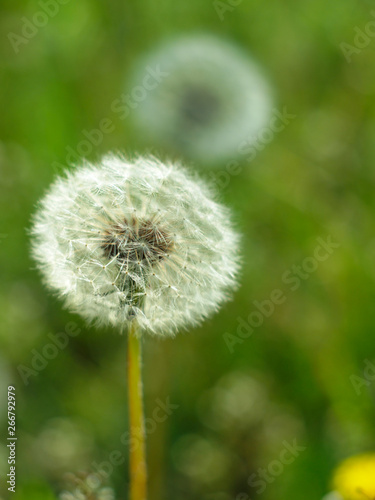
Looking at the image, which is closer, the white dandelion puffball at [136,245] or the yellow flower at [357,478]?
the white dandelion puffball at [136,245]

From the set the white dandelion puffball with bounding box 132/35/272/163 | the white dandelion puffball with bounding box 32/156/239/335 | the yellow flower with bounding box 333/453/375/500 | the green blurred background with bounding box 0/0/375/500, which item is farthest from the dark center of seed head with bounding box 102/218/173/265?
A: the white dandelion puffball with bounding box 132/35/272/163

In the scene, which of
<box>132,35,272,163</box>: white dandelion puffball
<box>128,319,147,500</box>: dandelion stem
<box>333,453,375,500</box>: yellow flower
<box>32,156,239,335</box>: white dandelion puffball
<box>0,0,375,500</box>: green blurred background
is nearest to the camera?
<box>128,319,147,500</box>: dandelion stem

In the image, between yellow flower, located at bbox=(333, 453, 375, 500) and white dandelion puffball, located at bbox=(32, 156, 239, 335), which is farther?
yellow flower, located at bbox=(333, 453, 375, 500)

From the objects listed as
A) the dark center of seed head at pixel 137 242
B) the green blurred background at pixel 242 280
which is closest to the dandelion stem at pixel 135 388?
the dark center of seed head at pixel 137 242

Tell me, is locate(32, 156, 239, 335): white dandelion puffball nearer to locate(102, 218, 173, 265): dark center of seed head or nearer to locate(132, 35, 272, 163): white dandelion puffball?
locate(102, 218, 173, 265): dark center of seed head

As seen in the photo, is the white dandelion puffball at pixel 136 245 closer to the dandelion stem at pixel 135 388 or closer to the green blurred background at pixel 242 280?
the dandelion stem at pixel 135 388

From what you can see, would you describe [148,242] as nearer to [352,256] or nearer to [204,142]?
[352,256]
